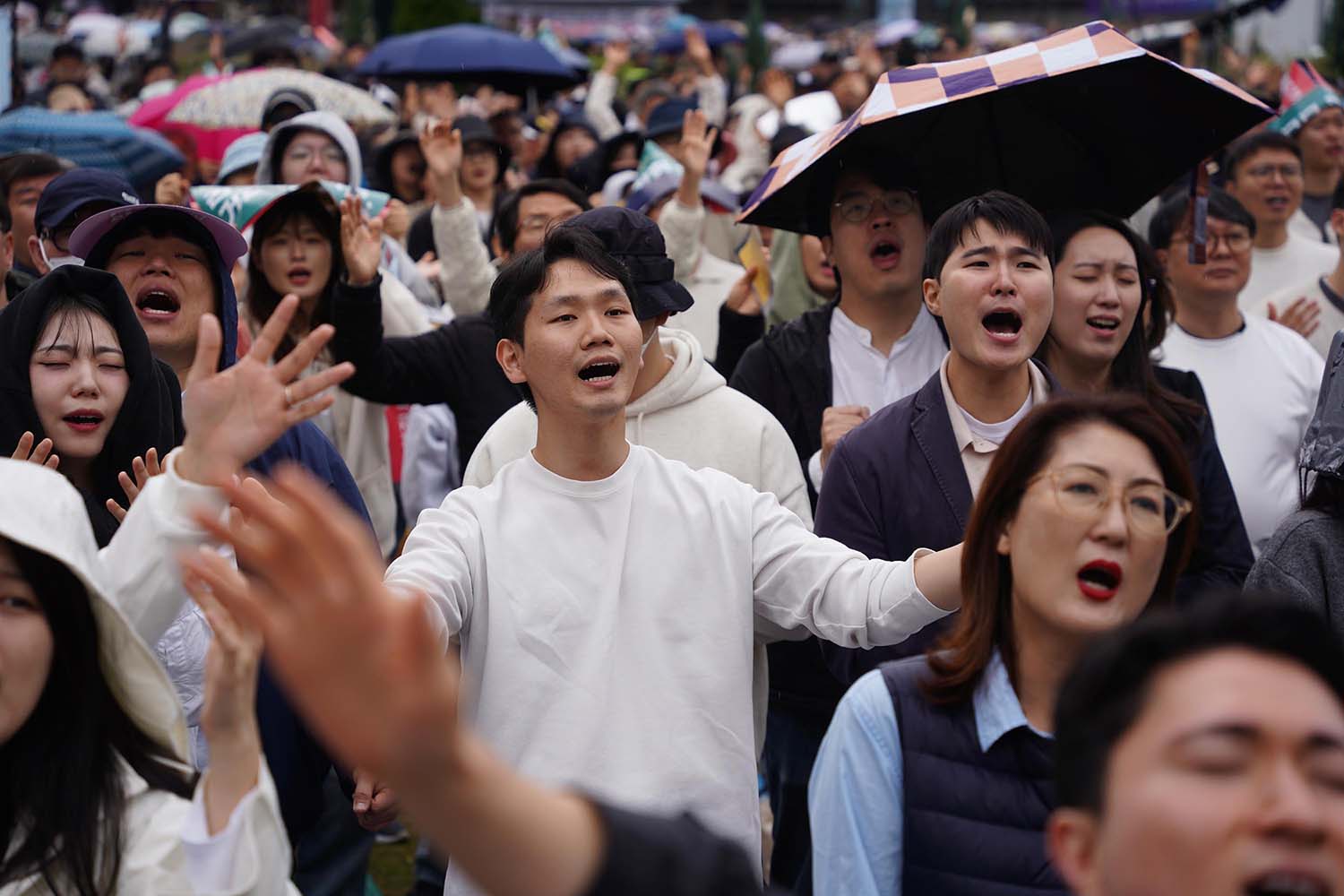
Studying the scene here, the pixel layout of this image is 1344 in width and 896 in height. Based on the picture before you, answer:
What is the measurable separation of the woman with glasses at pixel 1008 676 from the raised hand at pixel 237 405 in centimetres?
110

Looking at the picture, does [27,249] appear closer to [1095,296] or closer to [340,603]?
[1095,296]

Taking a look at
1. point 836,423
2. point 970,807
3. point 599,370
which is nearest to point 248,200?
point 836,423

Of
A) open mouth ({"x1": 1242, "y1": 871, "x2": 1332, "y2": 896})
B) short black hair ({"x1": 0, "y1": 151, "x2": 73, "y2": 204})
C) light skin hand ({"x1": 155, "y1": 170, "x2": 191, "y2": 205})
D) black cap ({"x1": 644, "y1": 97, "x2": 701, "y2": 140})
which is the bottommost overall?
open mouth ({"x1": 1242, "y1": 871, "x2": 1332, "y2": 896})

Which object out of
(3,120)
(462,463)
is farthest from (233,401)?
(3,120)

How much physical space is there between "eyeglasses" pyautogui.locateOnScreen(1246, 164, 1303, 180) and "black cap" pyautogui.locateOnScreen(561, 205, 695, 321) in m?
4.13

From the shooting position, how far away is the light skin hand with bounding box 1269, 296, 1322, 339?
272 inches

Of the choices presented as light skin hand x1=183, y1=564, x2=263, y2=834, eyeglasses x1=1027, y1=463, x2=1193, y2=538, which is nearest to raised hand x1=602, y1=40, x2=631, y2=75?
eyeglasses x1=1027, y1=463, x2=1193, y2=538

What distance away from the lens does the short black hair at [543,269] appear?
155 inches

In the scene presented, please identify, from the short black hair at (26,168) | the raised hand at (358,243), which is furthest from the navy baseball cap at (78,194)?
the short black hair at (26,168)

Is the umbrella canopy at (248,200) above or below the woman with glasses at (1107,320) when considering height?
above

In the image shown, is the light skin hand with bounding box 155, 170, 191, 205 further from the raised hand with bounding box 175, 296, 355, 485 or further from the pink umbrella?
the raised hand with bounding box 175, 296, 355, 485

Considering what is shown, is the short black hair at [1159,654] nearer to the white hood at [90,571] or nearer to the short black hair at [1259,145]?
the white hood at [90,571]

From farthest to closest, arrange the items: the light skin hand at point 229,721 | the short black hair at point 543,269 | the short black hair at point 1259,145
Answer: the short black hair at point 1259,145 < the short black hair at point 543,269 < the light skin hand at point 229,721

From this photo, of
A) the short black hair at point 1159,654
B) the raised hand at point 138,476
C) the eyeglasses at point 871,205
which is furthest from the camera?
the eyeglasses at point 871,205
